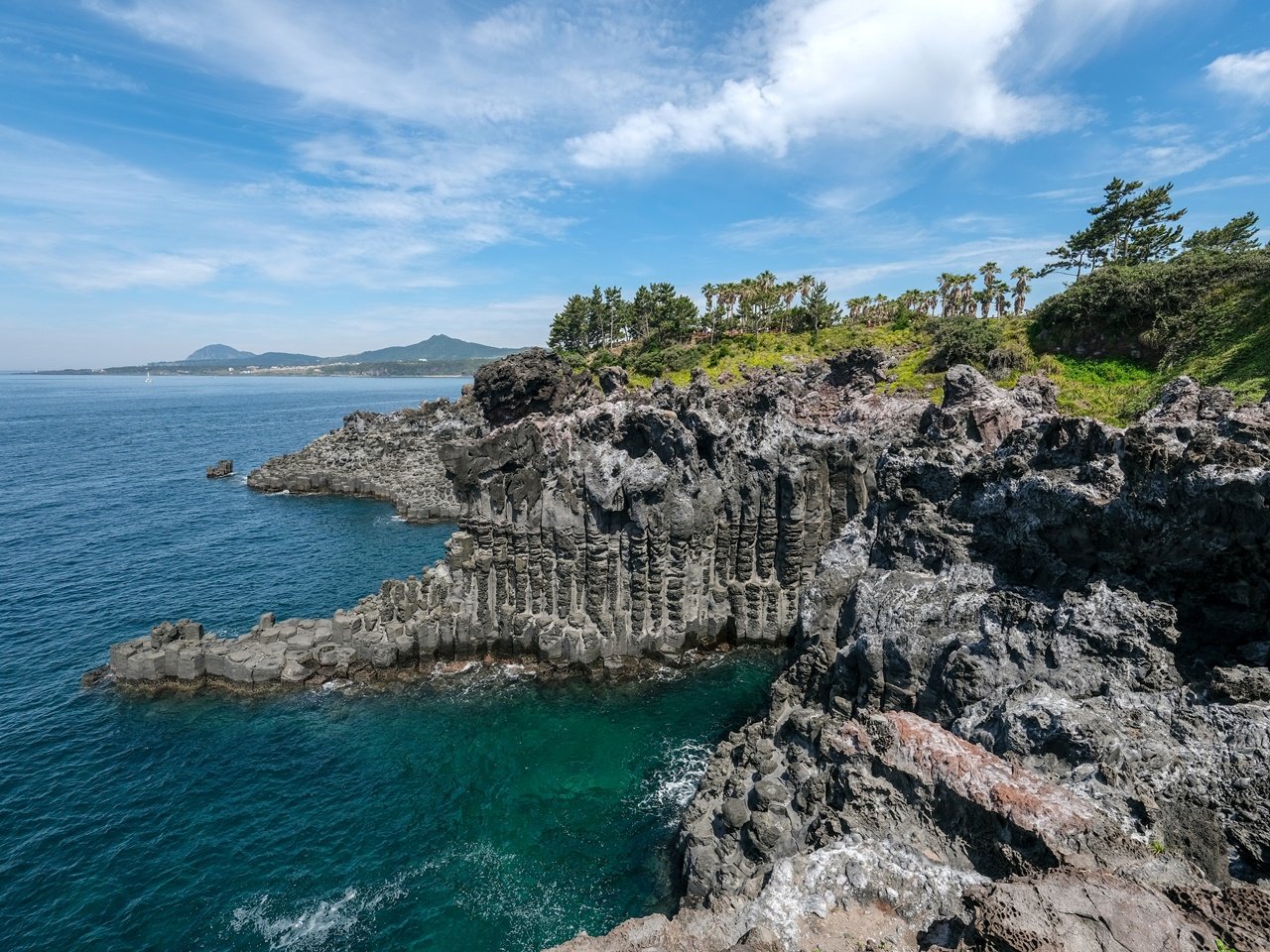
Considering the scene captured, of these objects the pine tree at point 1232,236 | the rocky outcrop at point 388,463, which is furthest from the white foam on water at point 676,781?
the pine tree at point 1232,236

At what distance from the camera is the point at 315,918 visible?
70.0ft

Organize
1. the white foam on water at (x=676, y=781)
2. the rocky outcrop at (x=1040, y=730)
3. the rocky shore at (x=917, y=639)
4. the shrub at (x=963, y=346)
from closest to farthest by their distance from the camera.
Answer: the rocky outcrop at (x=1040, y=730) → the rocky shore at (x=917, y=639) → the white foam on water at (x=676, y=781) → the shrub at (x=963, y=346)

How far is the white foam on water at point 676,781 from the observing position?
26031 mm

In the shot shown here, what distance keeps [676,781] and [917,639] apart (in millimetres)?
12951

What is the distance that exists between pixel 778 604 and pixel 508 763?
19.1 metres

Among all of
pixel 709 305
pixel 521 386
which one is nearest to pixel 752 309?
pixel 709 305

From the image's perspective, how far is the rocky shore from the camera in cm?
1381

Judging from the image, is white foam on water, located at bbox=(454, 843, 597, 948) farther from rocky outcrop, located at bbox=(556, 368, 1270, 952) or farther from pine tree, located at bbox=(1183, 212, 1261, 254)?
pine tree, located at bbox=(1183, 212, 1261, 254)

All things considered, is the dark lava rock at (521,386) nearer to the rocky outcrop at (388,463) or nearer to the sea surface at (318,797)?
the rocky outcrop at (388,463)

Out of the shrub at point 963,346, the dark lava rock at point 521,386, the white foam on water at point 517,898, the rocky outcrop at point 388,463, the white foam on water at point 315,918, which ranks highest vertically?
the shrub at point 963,346

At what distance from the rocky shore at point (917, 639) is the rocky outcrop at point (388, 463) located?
1454 inches

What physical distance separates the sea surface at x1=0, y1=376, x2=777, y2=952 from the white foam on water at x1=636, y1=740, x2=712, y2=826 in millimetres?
107

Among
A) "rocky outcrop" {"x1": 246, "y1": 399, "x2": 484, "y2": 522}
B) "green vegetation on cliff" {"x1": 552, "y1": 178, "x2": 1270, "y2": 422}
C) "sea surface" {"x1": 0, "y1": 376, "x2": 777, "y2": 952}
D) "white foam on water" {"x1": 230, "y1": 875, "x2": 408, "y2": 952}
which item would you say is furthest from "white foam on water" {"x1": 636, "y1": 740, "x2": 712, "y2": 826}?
"rocky outcrop" {"x1": 246, "y1": 399, "x2": 484, "y2": 522}

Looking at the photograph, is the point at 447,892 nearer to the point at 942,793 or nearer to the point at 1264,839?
the point at 942,793
